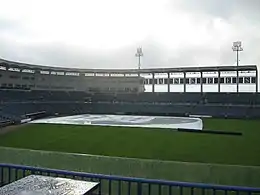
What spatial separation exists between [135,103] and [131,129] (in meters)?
21.9

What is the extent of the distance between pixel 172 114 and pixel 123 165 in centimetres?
3445

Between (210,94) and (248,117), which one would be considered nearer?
(248,117)

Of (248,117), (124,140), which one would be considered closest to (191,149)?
(124,140)

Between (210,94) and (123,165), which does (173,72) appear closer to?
(210,94)

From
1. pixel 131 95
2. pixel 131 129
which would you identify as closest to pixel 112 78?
pixel 131 95

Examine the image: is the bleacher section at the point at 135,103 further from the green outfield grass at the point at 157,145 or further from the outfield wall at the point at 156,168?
the outfield wall at the point at 156,168

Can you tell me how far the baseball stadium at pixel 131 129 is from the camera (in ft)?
30.8

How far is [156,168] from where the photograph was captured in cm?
998

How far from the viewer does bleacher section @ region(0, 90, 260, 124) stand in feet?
139

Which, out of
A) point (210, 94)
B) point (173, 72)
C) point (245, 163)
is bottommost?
point (245, 163)

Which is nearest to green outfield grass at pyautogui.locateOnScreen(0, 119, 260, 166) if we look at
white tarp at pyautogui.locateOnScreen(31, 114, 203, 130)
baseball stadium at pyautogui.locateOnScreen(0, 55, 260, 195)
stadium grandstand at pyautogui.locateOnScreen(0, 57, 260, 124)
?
baseball stadium at pyautogui.locateOnScreen(0, 55, 260, 195)

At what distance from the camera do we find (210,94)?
157 feet

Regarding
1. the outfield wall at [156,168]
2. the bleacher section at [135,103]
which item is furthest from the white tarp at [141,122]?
the outfield wall at [156,168]

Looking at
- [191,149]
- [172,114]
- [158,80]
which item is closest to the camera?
[191,149]
